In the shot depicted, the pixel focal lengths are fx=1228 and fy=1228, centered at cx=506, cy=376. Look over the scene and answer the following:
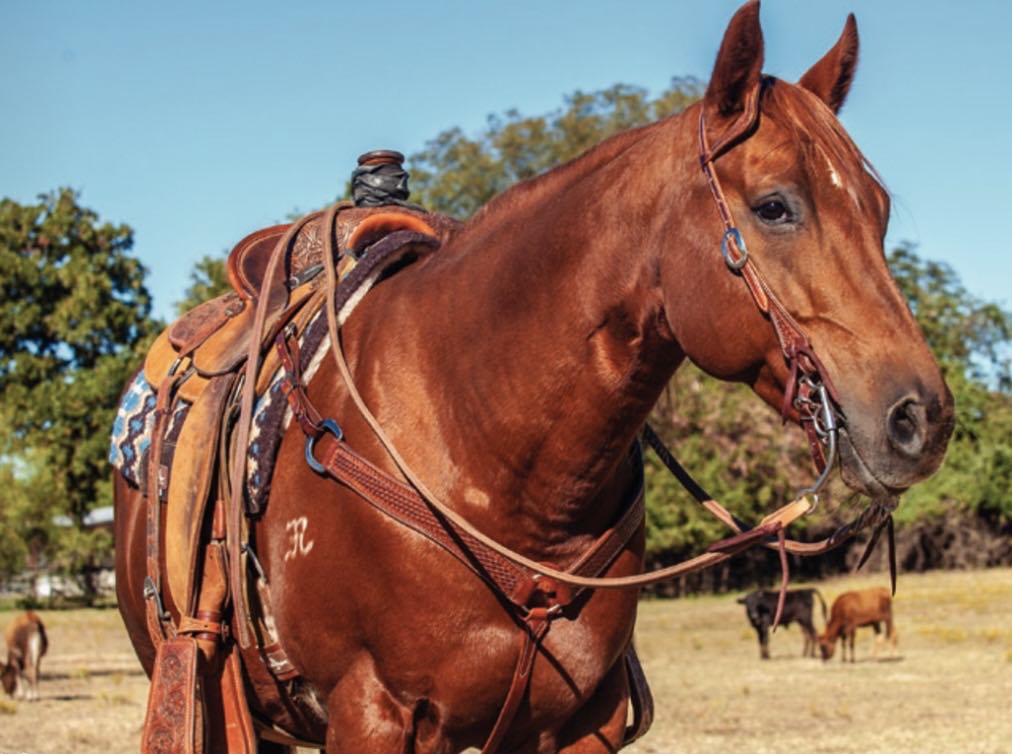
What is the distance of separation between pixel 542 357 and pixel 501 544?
52cm

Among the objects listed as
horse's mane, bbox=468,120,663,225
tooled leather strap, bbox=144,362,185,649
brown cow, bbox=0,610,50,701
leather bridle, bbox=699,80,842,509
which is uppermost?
horse's mane, bbox=468,120,663,225

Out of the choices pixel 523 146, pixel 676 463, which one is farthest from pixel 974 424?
pixel 676 463

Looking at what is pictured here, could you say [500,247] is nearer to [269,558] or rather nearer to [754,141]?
[754,141]

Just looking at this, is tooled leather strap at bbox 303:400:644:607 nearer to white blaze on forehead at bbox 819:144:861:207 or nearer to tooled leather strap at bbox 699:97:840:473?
tooled leather strap at bbox 699:97:840:473

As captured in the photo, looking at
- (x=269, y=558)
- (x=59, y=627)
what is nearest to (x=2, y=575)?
(x=59, y=627)

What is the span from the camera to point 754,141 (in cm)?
292

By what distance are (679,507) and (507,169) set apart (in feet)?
48.7

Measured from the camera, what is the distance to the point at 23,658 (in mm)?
16812

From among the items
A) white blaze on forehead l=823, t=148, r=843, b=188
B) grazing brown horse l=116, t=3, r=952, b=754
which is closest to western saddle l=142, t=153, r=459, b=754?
grazing brown horse l=116, t=3, r=952, b=754

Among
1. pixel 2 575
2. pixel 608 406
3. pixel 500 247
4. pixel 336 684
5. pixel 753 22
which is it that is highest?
pixel 753 22

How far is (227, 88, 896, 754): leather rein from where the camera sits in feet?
9.04

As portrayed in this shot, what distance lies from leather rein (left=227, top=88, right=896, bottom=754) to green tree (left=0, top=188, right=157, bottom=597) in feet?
56.1

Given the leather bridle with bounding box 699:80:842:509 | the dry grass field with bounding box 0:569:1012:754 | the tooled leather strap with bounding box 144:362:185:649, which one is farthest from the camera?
the dry grass field with bounding box 0:569:1012:754

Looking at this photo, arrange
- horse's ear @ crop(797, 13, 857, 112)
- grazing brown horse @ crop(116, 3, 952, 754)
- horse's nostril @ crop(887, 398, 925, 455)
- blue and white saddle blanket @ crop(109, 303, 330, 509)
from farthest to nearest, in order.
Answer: blue and white saddle blanket @ crop(109, 303, 330, 509), horse's ear @ crop(797, 13, 857, 112), grazing brown horse @ crop(116, 3, 952, 754), horse's nostril @ crop(887, 398, 925, 455)
